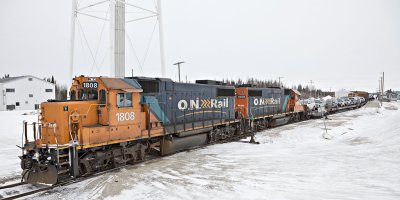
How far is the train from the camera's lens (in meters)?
9.16

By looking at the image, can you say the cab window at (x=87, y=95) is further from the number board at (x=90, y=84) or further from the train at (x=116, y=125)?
the number board at (x=90, y=84)

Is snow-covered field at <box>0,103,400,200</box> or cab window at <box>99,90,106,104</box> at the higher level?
cab window at <box>99,90,106,104</box>

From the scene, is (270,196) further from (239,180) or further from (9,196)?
(9,196)

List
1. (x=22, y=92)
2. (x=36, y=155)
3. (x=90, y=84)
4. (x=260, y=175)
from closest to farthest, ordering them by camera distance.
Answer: (x=36, y=155) → (x=260, y=175) → (x=90, y=84) → (x=22, y=92)

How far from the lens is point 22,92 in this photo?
185ft

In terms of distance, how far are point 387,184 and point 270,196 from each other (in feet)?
11.5

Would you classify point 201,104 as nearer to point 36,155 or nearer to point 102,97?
point 102,97

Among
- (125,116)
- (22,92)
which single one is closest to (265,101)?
(125,116)

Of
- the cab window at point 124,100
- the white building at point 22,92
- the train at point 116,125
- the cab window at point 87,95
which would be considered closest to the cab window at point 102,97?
the train at point 116,125

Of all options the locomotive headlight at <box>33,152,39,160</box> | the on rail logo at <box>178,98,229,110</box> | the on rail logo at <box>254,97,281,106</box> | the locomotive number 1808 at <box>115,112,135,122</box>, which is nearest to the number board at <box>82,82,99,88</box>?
the locomotive number 1808 at <box>115,112,135,122</box>

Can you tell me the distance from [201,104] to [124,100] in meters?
5.72

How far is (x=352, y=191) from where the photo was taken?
7836 mm

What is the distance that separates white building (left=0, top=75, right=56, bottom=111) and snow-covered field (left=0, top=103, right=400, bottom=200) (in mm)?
47643

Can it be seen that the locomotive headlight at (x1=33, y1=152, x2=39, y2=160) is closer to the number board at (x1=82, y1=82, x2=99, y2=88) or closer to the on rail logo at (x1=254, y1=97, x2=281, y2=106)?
the number board at (x1=82, y1=82, x2=99, y2=88)
